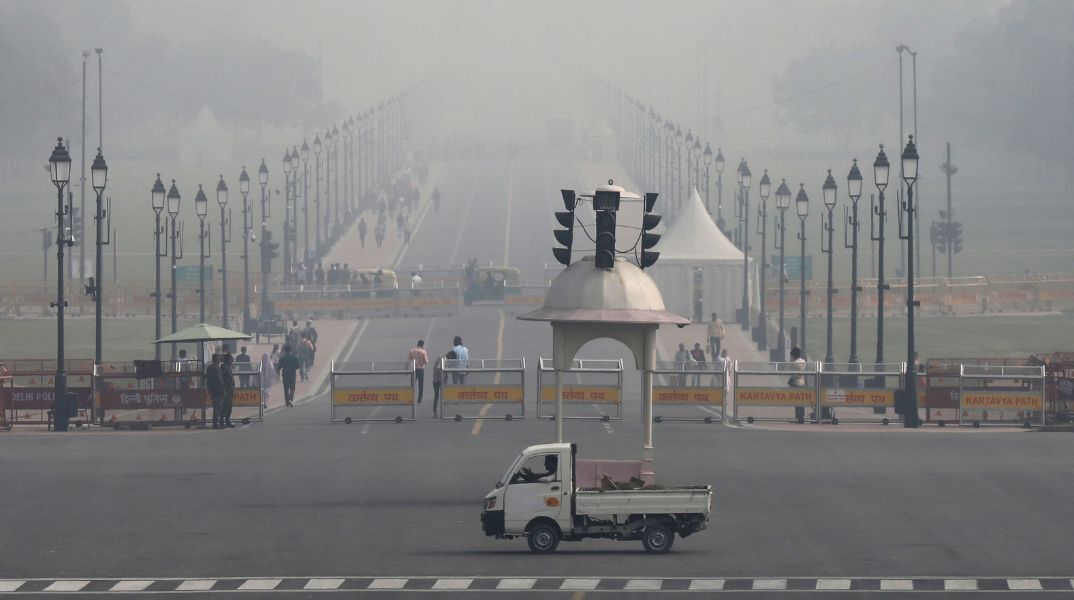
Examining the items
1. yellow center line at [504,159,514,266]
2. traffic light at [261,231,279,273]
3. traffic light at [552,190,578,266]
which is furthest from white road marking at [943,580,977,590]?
yellow center line at [504,159,514,266]

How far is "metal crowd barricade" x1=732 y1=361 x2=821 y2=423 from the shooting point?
3919 centimetres

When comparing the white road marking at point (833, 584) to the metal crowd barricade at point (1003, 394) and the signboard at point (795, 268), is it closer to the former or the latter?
the metal crowd barricade at point (1003, 394)

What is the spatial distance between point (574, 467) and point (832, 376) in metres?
18.5

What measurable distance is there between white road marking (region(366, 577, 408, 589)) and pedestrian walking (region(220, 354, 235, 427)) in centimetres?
1768

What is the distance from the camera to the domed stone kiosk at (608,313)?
24453 millimetres

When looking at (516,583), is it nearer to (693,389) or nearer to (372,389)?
(372,389)

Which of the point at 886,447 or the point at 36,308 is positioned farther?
the point at 36,308

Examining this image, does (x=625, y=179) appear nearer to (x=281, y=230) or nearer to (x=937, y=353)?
(x=281, y=230)

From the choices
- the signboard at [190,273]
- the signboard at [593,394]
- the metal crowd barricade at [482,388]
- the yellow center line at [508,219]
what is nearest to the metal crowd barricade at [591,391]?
the signboard at [593,394]

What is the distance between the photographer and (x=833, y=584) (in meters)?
19.2

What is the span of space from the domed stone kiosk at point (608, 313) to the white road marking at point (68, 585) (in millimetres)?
7094

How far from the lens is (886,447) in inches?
1287

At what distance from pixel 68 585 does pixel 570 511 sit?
5435mm

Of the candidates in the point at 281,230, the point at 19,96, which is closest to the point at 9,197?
the point at 19,96
